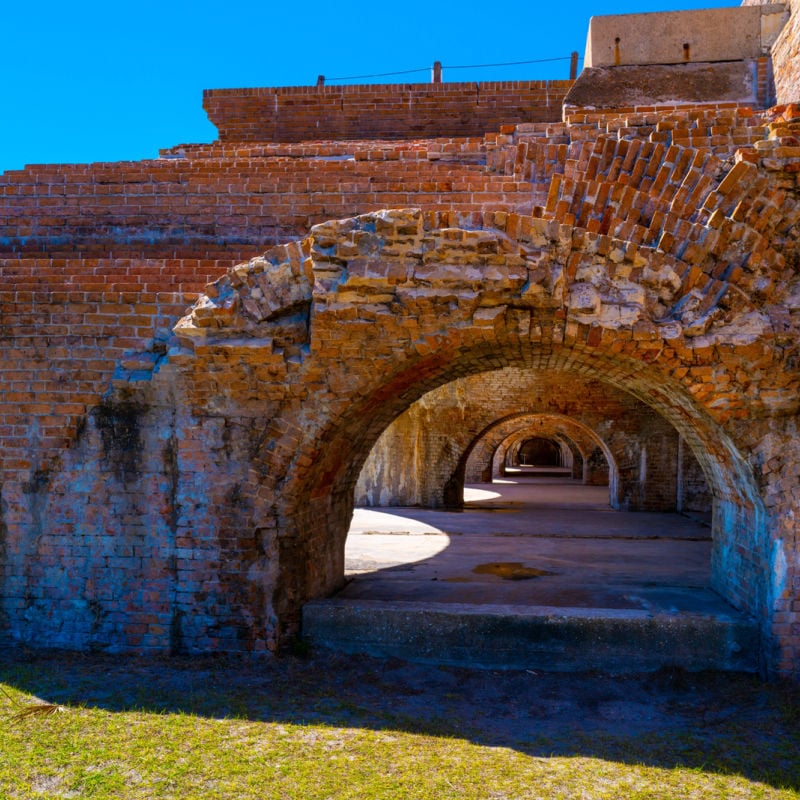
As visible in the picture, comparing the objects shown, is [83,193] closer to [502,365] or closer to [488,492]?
[502,365]

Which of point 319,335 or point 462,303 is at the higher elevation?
point 462,303

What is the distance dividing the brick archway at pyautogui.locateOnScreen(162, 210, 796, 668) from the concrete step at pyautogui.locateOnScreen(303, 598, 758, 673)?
33 centimetres

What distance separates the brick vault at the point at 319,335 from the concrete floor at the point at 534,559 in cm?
63

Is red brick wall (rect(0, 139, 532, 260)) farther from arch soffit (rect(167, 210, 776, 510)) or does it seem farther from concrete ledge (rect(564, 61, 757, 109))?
concrete ledge (rect(564, 61, 757, 109))

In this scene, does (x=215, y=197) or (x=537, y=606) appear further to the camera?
(x=215, y=197)

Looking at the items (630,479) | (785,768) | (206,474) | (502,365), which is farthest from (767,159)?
(630,479)

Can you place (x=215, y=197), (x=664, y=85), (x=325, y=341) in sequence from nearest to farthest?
(x=325, y=341) → (x=215, y=197) → (x=664, y=85)

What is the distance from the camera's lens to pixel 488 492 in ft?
61.4

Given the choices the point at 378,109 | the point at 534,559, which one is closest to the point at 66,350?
the point at 534,559

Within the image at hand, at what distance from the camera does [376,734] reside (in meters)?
4.37

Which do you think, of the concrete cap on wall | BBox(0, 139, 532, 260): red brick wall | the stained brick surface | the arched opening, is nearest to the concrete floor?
the stained brick surface

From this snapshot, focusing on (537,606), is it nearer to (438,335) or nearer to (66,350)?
(438,335)

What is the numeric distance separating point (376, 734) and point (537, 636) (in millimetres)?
1704

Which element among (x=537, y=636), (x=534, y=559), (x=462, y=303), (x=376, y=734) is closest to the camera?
(x=376, y=734)
